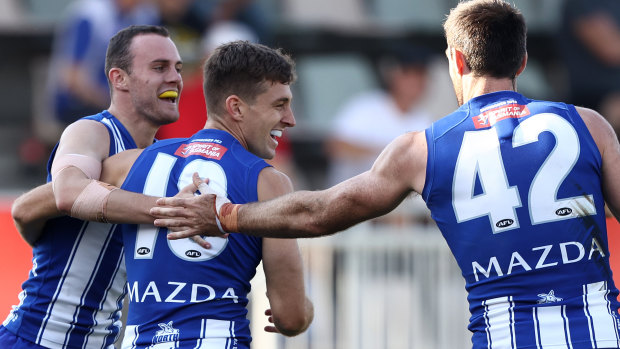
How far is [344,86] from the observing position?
1518cm

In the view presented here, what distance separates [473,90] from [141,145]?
1.76 meters

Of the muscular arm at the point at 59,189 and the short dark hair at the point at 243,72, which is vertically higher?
the short dark hair at the point at 243,72

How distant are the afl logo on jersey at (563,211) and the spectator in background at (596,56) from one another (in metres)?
8.77

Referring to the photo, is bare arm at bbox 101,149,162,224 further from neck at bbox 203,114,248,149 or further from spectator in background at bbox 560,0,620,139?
spectator in background at bbox 560,0,620,139

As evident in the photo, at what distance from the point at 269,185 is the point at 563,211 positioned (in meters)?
1.18

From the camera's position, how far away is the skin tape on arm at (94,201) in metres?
3.97

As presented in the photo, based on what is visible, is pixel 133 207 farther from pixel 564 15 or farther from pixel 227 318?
pixel 564 15

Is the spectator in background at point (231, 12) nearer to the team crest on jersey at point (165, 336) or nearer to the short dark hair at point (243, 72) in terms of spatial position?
the short dark hair at point (243, 72)

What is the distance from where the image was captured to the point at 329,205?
3838 millimetres

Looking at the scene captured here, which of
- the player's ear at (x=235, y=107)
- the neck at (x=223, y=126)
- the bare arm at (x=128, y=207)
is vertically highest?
the player's ear at (x=235, y=107)

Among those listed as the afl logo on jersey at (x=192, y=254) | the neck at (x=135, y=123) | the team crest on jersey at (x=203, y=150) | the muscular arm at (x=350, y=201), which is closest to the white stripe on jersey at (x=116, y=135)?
the neck at (x=135, y=123)

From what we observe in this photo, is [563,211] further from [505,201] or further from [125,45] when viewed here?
[125,45]

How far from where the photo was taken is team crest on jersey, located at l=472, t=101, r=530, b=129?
3676 mm

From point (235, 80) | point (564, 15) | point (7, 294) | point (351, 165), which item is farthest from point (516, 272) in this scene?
point (564, 15)
